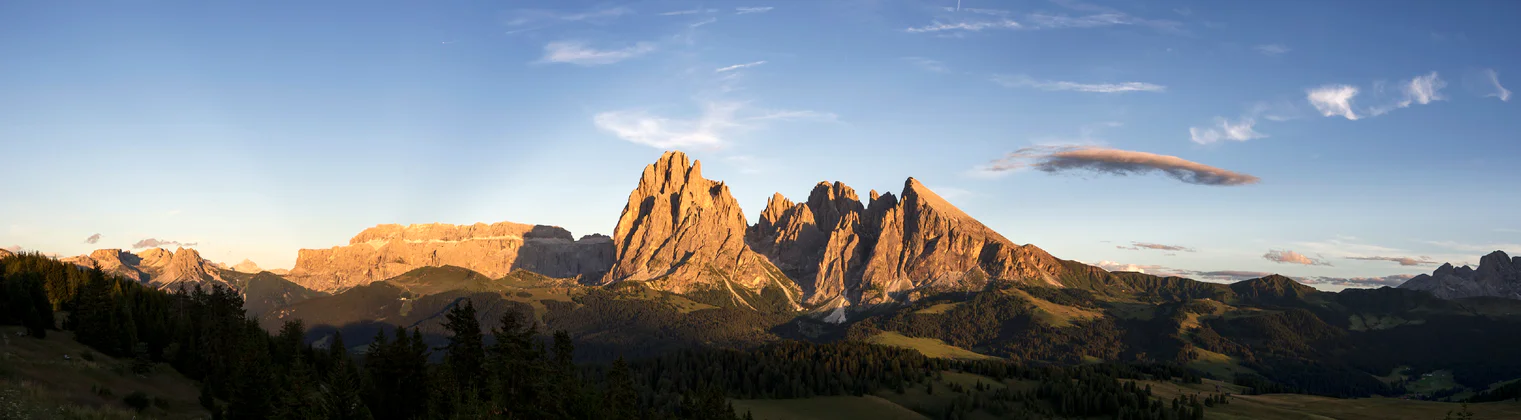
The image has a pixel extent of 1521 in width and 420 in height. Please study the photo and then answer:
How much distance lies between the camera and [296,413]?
2549 inches

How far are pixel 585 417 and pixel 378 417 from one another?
20.4m

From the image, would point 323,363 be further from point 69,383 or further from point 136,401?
Result: point 136,401

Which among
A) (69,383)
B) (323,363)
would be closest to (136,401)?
(69,383)

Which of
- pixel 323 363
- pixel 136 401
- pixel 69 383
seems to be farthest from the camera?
A: pixel 323 363

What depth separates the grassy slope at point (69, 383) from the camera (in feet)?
199

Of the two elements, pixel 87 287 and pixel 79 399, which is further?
pixel 87 287


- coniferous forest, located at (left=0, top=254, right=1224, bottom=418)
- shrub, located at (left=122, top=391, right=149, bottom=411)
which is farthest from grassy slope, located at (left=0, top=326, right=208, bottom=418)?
coniferous forest, located at (left=0, top=254, right=1224, bottom=418)

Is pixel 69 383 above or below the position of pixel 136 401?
above

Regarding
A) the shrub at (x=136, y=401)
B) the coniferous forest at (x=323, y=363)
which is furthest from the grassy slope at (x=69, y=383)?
the coniferous forest at (x=323, y=363)

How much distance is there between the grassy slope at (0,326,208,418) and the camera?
199ft

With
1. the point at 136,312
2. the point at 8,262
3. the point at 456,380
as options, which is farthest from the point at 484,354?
the point at 8,262

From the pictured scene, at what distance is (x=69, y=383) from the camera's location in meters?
74.8

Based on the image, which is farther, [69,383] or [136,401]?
[136,401]

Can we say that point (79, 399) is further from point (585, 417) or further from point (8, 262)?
point (8, 262)
